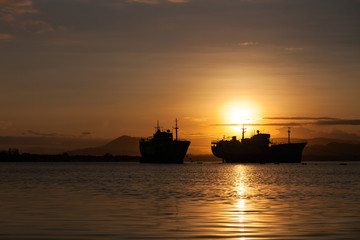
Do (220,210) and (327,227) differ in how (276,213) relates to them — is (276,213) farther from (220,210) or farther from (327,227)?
(327,227)

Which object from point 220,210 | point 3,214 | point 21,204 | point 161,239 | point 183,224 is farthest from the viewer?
point 21,204

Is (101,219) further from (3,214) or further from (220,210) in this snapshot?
(220,210)

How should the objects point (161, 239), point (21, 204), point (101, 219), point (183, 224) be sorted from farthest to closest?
point (21, 204), point (101, 219), point (183, 224), point (161, 239)

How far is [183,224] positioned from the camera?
1025 inches

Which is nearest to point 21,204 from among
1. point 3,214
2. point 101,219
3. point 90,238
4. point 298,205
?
point 3,214

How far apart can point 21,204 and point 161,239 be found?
18.2 metres

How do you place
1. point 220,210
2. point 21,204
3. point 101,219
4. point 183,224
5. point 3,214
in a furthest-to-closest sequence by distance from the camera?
point 21,204 → point 220,210 → point 3,214 → point 101,219 → point 183,224

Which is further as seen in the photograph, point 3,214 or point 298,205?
point 298,205

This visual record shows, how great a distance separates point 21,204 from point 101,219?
1067 centimetres

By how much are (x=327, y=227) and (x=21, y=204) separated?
69.9 ft

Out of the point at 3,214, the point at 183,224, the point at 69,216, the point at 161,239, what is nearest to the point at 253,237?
the point at 161,239

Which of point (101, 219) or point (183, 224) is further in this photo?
point (101, 219)

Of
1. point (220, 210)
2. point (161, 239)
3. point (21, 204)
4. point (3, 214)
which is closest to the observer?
point (161, 239)

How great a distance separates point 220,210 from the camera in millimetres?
32844
